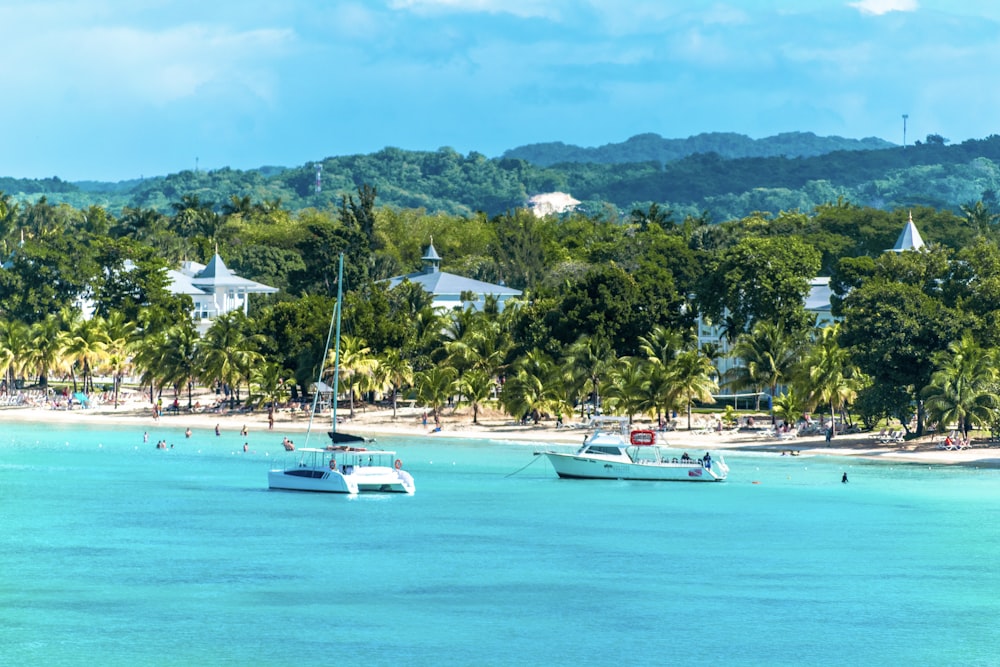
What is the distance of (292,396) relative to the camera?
117m

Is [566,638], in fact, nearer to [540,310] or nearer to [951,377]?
[951,377]

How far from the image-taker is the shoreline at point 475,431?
292ft

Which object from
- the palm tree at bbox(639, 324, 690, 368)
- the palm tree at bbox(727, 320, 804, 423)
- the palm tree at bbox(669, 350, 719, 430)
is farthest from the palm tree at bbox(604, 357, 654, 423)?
the palm tree at bbox(727, 320, 804, 423)

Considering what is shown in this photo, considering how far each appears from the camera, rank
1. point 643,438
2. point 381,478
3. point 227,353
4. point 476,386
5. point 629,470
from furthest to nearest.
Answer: point 227,353
point 476,386
point 643,438
point 629,470
point 381,478

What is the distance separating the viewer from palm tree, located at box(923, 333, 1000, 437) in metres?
85.4

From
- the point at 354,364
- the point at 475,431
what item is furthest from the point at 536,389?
the point at 354,364

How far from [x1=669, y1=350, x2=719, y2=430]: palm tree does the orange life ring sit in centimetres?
1233

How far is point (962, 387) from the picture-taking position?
85.4 metres

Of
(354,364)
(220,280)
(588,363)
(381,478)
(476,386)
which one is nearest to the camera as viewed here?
(381,478)

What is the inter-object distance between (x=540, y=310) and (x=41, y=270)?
55.7 meters

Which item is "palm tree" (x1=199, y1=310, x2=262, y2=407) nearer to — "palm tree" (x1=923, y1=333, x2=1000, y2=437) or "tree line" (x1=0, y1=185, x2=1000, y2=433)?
"tree line" (x1=0, y1=185, x2=1000, y2=433)

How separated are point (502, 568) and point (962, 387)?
39.8 m

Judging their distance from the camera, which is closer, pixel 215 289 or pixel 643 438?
pixel 643 438

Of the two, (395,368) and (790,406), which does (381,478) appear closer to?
(790,406)
